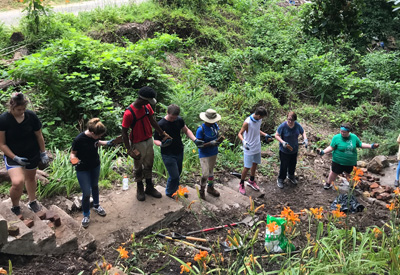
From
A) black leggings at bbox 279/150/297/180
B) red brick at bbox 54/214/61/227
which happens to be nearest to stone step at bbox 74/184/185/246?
red brick at bbox 54/214/61/227

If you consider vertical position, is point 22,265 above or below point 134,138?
below

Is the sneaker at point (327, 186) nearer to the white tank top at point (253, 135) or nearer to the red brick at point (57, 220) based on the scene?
the white tank top at point (253, 135)

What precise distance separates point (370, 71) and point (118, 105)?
939cm

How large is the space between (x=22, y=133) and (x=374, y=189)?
20.3ft

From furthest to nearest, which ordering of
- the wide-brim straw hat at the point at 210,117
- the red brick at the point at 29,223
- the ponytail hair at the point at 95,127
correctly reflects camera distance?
the wide-brim straw hat at the point at 210,117, the ponytail hair at the point at 95,127, the red brick at the point at 29,223

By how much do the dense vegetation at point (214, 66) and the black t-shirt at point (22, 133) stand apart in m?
1.14

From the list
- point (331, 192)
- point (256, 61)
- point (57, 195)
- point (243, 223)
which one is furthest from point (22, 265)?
point (256, 61)

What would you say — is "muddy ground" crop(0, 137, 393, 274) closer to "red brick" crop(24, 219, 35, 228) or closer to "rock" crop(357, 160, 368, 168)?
"red brick" crop(24, 219, 35, 228)

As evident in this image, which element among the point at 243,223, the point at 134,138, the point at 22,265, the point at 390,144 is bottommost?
the point at 390,144

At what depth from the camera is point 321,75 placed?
1119 cm

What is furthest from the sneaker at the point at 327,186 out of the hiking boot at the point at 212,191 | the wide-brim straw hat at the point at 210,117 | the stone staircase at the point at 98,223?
the wide-brim straw hat at the point at 210,117

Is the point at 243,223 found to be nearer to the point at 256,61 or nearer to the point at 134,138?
the point at 134,138

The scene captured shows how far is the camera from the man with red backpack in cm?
456

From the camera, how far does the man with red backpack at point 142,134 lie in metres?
4.56
